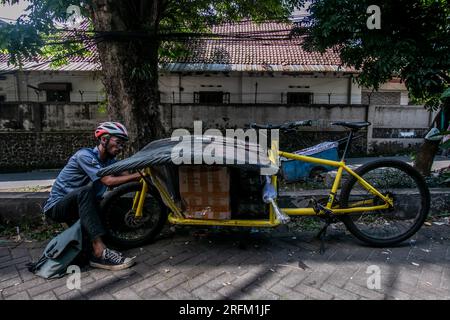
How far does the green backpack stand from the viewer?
8.91 feet

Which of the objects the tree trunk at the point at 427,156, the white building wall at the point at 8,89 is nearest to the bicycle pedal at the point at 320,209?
the tree trunk at the point at 427,156

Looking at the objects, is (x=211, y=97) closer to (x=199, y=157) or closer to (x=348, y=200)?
(x=348, y=200)

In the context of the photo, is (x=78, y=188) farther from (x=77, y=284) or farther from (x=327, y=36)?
(x=327, y=36)

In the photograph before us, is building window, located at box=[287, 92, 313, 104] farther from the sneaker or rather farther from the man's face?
the sneaker

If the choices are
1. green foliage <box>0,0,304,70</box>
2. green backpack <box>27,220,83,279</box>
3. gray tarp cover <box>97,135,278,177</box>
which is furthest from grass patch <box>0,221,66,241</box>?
green foliage <box>0,0,304,70</box>

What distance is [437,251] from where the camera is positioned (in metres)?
3.07

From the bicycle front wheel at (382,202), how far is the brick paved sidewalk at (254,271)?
154 mm

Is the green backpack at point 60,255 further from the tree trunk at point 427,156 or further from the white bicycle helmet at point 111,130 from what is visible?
the tree trunk at point 427,156

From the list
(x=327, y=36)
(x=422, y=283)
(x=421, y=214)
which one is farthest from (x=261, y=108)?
(x=422, y=283)

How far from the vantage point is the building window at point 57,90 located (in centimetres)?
1474

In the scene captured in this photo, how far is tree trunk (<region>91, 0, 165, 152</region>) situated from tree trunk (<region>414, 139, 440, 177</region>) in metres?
4.54

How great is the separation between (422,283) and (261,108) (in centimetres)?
1069

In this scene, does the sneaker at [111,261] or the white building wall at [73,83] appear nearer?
the sneaker at [111,261]

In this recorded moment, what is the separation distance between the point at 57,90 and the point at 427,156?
15.5m
